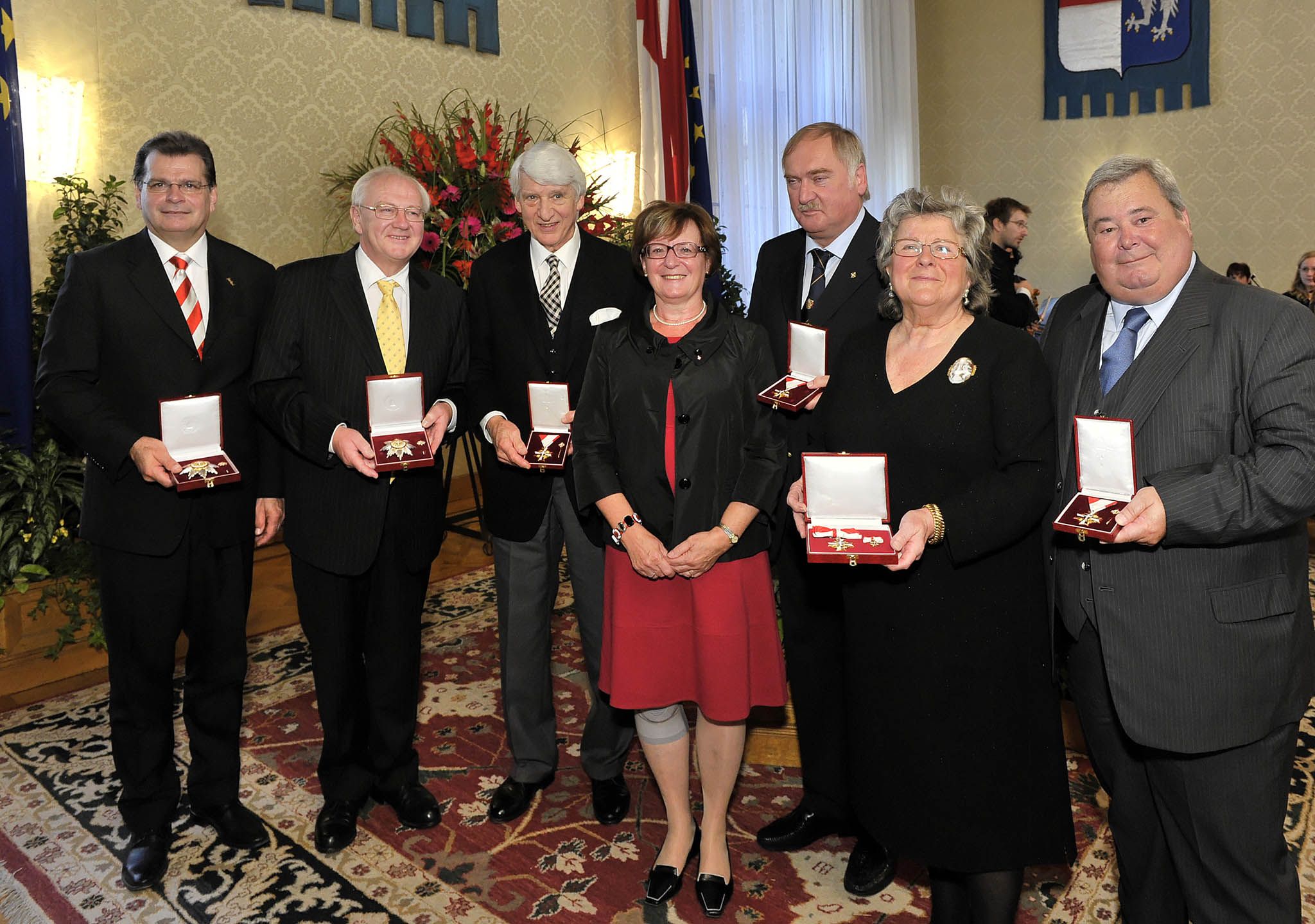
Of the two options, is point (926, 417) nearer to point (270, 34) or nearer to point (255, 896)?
point (255, 896)

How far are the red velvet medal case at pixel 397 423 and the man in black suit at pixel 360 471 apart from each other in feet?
0.18

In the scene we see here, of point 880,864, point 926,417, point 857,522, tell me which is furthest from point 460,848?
point 926,417

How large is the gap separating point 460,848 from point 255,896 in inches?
20.2

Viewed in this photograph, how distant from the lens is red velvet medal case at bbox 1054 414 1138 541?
61.7 inches

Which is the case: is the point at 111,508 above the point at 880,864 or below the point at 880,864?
above

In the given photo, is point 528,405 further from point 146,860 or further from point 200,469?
point 146,860

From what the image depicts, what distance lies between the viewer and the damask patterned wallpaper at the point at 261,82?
424 cm

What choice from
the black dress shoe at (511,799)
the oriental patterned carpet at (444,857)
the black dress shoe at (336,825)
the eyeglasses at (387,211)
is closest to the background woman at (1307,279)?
the oriental patterned carpet at (444,857)

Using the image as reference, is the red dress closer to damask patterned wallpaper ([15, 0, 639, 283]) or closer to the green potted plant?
the green potted plant

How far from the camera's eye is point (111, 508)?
2.41m

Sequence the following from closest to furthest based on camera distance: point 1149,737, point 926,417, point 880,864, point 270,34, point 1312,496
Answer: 1. point 1312,496
2. point 1149,737
3. point 926,417
4. point 880,864
5. point 270,34

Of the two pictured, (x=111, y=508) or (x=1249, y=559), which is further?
(x=111, y=508)

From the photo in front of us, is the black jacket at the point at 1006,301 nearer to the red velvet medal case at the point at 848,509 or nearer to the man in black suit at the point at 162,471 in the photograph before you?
the red velvet medal case at the point at 848,509

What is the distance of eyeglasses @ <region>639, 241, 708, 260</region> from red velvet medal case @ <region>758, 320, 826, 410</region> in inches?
11.6
